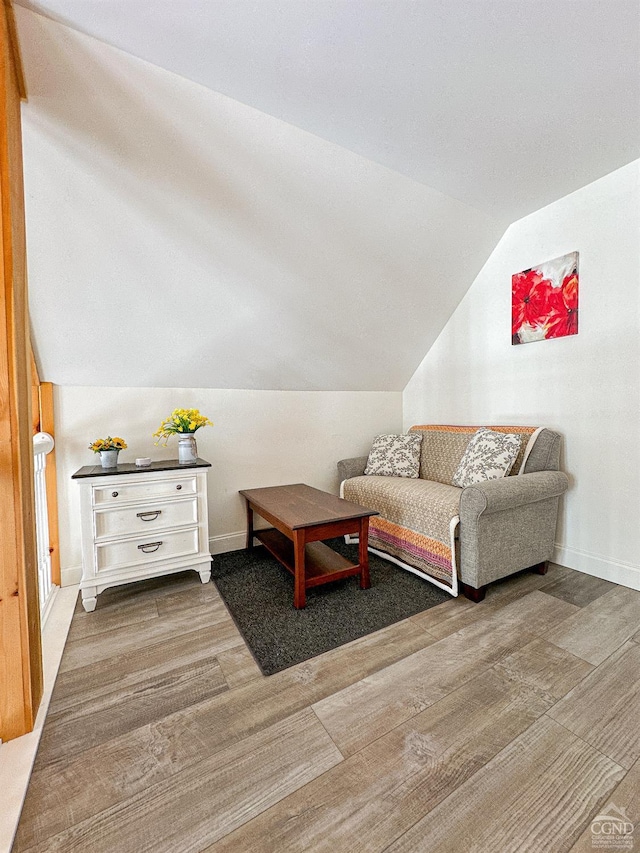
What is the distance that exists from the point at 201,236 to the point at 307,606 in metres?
2.06

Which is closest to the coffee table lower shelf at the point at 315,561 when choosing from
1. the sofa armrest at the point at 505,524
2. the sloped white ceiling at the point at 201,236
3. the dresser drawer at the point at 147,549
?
the dresser drawer at the point at 147,549

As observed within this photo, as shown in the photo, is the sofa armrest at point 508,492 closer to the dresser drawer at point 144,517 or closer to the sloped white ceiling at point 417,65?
the dresser drawer at point 144,517

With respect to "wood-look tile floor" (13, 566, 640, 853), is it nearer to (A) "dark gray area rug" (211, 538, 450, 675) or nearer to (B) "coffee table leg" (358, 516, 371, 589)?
(A) "dark gray area rug" (211, 538, 450, 675)

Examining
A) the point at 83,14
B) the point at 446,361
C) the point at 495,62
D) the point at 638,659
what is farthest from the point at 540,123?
the point at 638,659

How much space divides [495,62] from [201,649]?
2749 millimetres

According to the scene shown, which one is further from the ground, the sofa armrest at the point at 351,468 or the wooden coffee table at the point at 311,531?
the sofa armrest at the point at 351,468

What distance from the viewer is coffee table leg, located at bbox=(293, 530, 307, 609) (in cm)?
187

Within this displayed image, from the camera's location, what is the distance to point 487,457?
2.32 meters

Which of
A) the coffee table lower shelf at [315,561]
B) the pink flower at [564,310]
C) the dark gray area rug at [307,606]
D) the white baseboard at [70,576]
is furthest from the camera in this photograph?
the pink flower at [564,310]

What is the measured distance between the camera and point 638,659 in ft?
4.85

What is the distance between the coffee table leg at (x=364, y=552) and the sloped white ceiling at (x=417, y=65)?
6.63 ft

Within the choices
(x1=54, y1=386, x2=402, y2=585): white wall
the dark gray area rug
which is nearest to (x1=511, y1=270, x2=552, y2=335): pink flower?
(x1=54, y1=386, x2=402, y2=585): white wall

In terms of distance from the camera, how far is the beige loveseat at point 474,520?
191 centimetres

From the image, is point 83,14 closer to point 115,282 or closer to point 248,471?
point 115,282
